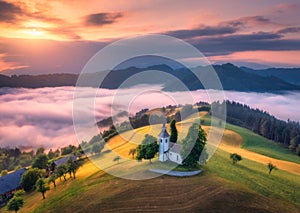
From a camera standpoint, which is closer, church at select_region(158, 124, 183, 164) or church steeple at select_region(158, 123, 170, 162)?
church at select_region(158, 124, 183, 164)

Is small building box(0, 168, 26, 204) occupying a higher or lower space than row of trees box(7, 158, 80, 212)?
lower

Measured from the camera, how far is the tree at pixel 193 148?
68688mm

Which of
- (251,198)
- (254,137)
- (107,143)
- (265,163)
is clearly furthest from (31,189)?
(254,137)

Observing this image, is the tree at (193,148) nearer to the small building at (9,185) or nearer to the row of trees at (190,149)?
the row of trees at (190,149)

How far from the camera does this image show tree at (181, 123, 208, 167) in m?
68.7

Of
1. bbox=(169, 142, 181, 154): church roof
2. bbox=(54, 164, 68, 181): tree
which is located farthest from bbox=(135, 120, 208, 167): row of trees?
bbox=(54, 164, 68, 181): tree

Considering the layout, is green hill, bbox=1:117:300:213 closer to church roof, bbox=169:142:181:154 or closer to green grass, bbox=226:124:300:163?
church roof, bbox=169:142:181:154

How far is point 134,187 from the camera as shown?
6069 cm

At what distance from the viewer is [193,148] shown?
2721 inches

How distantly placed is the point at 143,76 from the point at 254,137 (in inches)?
3941

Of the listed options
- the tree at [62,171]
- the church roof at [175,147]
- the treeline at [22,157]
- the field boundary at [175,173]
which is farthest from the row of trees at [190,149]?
the treeline at [22,157]

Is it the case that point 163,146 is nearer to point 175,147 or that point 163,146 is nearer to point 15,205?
point 175,147

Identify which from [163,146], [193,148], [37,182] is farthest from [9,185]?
[193,148]

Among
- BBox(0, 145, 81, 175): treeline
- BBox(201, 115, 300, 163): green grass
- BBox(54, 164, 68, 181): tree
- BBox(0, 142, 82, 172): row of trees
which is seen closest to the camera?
BBox(54, 164, 68, 181): tree
